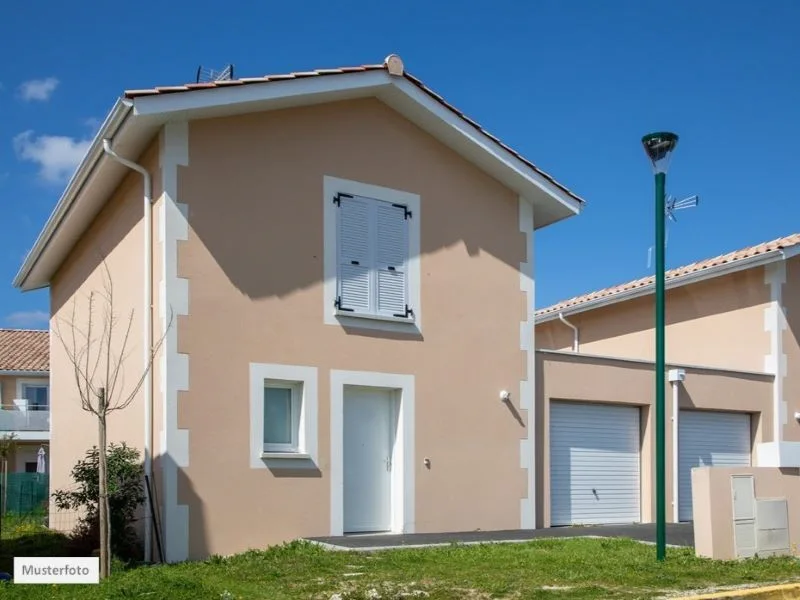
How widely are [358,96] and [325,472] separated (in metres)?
5.36

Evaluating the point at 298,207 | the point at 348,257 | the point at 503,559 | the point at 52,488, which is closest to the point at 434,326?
the point at 348,257

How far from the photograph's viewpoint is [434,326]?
1456 cm

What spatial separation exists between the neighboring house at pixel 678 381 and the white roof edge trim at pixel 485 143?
8.24ft

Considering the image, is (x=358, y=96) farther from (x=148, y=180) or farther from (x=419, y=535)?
(x=419, y=535)

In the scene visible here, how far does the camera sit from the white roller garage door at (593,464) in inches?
636

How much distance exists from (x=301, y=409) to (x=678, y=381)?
7.52 m

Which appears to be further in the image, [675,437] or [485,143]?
[675,437]

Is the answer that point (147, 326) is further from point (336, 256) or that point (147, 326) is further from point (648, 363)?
point (648, 363)

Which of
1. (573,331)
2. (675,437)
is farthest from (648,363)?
(573,331)

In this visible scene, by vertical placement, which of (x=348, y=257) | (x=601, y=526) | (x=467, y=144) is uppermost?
(x=467, y=144)

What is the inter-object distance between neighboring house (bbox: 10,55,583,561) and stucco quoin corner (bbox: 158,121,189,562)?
0.02 meters

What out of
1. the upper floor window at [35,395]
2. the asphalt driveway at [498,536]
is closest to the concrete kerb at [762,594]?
the asphalt driveway at [498,536]

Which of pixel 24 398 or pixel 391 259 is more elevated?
pixel 391 259

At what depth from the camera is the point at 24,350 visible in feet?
138
